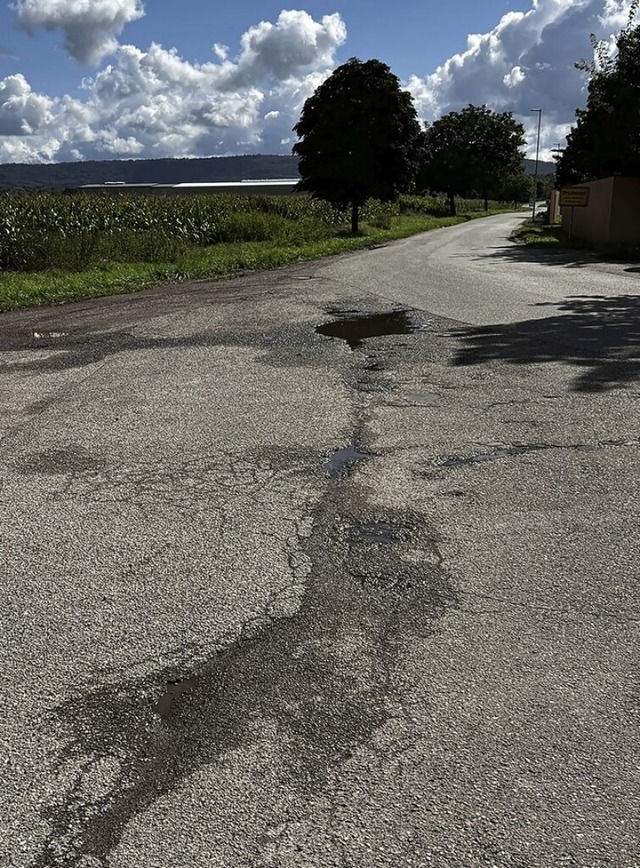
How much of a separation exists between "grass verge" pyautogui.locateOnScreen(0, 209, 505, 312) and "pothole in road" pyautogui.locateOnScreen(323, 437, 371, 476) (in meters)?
10.7

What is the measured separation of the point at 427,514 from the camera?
15.2ft

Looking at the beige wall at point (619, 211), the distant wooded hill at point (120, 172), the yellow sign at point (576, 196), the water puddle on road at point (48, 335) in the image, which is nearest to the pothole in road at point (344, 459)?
the water puddle on road at point (48, 335)

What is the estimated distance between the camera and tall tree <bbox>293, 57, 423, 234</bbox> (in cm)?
3622

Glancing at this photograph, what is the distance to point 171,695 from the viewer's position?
299 cm

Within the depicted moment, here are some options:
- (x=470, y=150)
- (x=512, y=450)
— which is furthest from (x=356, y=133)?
(x=470, y=150)

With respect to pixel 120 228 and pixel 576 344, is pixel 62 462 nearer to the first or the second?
pixel 576 344

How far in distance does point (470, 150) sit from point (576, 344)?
75985mm

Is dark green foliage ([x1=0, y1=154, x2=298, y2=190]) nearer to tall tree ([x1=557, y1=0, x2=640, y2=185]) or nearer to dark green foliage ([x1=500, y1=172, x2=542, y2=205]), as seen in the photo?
dark green foliage ([x1=500, y1=172, x2=542, y2=205])

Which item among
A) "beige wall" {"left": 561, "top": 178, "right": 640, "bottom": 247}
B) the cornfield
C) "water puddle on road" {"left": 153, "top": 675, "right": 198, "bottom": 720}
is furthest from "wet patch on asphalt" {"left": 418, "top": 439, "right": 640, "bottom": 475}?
"beige wall" {"left": 561, "top": 178, "right": 640, "bottom": 247}

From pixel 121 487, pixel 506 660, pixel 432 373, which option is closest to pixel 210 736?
pixel 506 660

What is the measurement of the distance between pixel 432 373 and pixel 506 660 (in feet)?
17.6

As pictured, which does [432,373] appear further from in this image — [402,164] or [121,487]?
[402,164]

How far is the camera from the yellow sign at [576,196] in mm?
31766

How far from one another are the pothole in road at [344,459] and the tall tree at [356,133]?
3241cm
